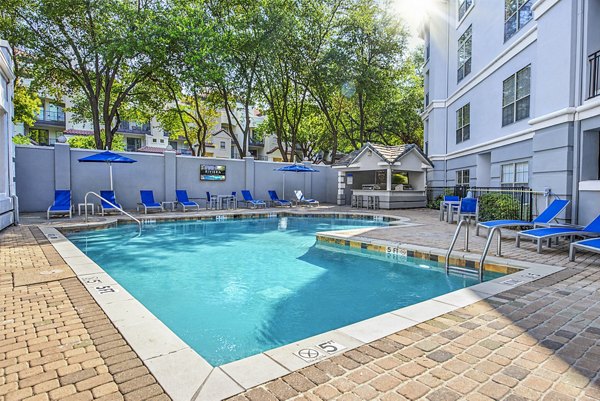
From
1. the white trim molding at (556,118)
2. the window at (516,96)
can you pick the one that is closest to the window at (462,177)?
the window at (516,96)

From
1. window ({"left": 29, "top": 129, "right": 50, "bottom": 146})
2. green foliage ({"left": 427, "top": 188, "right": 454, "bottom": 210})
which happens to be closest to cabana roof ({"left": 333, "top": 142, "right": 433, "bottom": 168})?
green foliage ({"left": 427, "top": 188, "right": 454, "bottom": 210})

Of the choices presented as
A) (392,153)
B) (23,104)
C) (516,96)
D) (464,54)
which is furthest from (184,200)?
(464,54)

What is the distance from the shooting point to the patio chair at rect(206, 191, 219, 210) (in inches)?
671

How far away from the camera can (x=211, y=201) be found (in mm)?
17328

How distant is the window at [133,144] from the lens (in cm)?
4044

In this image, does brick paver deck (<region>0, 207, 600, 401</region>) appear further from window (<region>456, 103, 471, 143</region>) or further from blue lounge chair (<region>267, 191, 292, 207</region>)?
blue lounge chair (<region>267, 191, 292, 207</region>)

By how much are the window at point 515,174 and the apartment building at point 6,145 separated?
15.1m

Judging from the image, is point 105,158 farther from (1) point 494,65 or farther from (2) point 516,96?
(1) point 494,65

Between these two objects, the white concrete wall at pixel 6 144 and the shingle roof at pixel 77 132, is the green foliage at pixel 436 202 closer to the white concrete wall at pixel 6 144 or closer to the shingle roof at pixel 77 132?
the white concrete wall at pixel 6 144

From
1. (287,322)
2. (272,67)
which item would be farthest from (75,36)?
(287,322)

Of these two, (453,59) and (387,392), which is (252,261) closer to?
(387,392)

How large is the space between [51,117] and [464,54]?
124ft

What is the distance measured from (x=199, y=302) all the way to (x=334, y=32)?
2260 cm

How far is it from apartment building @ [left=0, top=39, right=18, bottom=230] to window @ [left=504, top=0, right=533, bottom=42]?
15.1 meters
